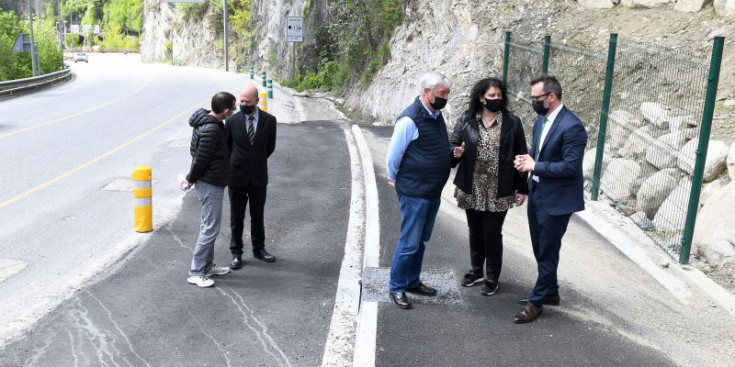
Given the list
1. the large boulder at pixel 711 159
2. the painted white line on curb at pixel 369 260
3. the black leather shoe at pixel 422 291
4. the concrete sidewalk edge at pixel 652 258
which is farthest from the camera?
the large boulder at pixel 711 159

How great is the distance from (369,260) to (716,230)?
3.64 meters

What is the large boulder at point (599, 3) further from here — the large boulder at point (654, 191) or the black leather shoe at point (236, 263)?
the black leather shoe at point (236, 263)

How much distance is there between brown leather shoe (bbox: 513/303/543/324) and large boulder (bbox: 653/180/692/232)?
2.86 m

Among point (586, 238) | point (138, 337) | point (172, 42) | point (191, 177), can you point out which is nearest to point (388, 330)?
point (138, 337)

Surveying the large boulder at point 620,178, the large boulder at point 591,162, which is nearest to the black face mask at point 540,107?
the large boulder at point 620,178

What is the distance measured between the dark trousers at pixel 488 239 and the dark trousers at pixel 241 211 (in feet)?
7.48

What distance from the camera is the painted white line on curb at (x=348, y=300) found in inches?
197

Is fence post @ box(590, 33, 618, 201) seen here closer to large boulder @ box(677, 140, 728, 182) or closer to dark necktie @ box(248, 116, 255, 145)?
large boulder @ box(677, 140, 728, 182)

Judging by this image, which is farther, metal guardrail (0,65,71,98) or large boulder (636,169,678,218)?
metal guardrail (0,65,71,98)

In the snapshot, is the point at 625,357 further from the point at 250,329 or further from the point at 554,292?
the point at 250,329

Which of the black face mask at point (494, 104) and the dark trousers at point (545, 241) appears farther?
the black face mask at point (494, 104)

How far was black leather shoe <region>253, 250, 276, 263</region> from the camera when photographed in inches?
280

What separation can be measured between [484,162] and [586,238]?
2.76 meters

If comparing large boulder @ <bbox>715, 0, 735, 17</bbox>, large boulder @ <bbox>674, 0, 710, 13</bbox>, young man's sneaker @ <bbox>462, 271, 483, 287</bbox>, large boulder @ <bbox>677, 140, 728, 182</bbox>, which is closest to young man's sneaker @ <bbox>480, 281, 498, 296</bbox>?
young man's sneaker @ <bbox>462, 271, 483, 287</bbox>
